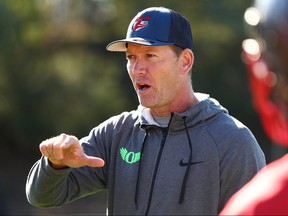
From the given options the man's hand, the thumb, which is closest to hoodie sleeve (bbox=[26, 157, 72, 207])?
the man's hand

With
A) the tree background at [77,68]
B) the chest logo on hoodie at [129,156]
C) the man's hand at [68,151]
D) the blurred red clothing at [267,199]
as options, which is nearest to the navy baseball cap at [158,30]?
the chest logo on hoodie at [129,156]

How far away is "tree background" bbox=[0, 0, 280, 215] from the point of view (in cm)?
2175

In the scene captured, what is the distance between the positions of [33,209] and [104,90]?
547 cm

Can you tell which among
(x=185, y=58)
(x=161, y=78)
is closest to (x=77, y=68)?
(x=185, y=58)

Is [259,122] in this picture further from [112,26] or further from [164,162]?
[164,162]

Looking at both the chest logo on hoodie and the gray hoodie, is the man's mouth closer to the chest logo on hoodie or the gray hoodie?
the gray hoodie

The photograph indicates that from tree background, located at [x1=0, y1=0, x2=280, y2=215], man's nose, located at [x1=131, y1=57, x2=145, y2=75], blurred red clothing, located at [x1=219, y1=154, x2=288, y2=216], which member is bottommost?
tree background, located at [x1=0, y1=0, x2=280, y2=215]

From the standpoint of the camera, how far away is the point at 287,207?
165 centimetres

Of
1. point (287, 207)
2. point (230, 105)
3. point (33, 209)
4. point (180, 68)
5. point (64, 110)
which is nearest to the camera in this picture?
point (287, 207)

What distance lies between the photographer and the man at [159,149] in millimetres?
3832

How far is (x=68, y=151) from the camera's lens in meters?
3.70

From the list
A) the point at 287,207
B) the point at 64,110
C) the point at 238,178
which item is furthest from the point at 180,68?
the point at 64,110

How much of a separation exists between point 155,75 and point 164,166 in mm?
497

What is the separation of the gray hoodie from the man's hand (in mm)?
239
